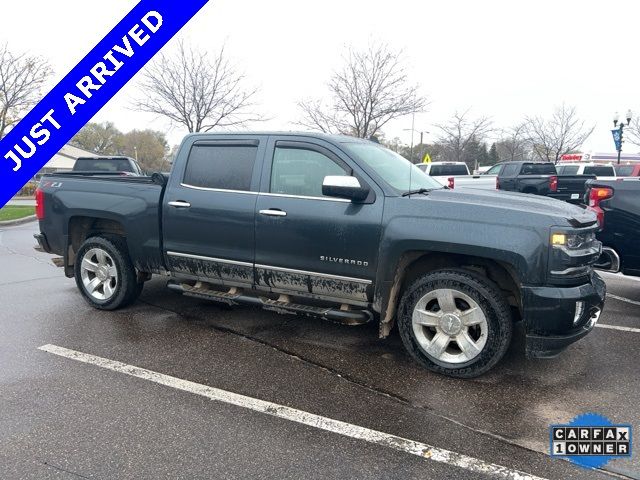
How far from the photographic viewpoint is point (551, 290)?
11.2 ft

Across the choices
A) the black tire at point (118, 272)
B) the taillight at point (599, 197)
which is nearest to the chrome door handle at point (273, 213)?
the black tire at point (118, 272)

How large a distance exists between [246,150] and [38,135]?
2064mm

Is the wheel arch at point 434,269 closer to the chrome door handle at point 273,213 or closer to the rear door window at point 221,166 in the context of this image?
the chrome door handle at point 273,213

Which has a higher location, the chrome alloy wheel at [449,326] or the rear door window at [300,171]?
the rear door window at [300,171]

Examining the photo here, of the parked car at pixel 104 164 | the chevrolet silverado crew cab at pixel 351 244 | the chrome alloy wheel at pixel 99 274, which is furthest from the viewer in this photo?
the parked car at pixel 104 164

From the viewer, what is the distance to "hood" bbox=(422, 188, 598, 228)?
3.54 m

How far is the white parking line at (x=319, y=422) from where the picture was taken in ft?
8.64

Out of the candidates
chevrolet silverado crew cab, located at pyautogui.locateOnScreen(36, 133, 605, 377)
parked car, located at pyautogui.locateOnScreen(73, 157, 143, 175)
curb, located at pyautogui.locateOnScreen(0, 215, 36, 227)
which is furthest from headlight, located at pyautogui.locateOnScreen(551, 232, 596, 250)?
curb, located at pyautogui.locateOnScreen(0, 215, 36, 227)

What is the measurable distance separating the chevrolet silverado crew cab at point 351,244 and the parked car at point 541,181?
12266 millimetres

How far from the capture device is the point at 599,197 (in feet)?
19.1

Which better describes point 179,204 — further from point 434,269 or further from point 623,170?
point 623,170

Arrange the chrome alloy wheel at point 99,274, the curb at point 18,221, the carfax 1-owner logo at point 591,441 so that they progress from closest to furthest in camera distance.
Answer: the carfax 1-owner logo at point 591,441 < the chrome alloy wheel at point 99,274 < the curb at point 18,221

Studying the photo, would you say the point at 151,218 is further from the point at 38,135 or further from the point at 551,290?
the point at 551,290

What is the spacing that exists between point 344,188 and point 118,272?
9.38 ft
